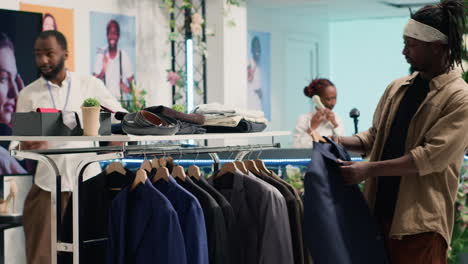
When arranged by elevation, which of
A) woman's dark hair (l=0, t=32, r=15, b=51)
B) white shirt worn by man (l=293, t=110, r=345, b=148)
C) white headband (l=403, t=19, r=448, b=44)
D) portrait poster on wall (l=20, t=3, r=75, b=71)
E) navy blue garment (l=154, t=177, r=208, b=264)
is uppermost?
portrait poster on wall (l=20, t=3, r=75, b=71)

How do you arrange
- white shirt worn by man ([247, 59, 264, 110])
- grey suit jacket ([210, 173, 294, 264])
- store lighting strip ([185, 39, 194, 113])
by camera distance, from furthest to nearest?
white shirt worn by man ([247, 59, 264, 110]), store lighting strip ([185, 39, 194, 113]), grey suit jacket ([210, 173, 294, 264])

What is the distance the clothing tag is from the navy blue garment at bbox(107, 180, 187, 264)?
0.35 meters

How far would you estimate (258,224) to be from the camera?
3.04 metres

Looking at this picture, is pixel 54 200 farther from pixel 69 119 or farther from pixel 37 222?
pixel 37 222

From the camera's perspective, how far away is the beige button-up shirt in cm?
287

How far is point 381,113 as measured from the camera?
3.26m

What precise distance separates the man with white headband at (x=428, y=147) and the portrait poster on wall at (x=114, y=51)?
3.71m

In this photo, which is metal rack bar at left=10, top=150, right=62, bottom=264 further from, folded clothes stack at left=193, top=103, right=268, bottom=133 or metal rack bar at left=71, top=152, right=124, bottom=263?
folded clothes stack at left=193, top=103, right=268, bottom=133

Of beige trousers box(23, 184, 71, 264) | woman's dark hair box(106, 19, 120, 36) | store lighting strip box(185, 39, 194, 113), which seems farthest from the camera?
store lighting strip box(185, 39, 194, 113)

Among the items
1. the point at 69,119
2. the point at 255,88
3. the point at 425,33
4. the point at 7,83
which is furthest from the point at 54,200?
the point at 255,88

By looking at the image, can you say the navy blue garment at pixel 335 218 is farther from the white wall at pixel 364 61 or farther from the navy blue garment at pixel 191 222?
the white wall at pixel 364 61

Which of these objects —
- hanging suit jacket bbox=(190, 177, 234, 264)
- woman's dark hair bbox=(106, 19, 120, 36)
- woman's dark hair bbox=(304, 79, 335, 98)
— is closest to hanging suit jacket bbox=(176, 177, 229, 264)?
hanging suit jacket bbox=(190, 177, 234, 264)

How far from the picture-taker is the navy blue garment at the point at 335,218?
9.46 ft

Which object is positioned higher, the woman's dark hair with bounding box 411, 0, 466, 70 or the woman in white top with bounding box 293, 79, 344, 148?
the woman's dark hair with bounding box 411, 0, 466, 70
